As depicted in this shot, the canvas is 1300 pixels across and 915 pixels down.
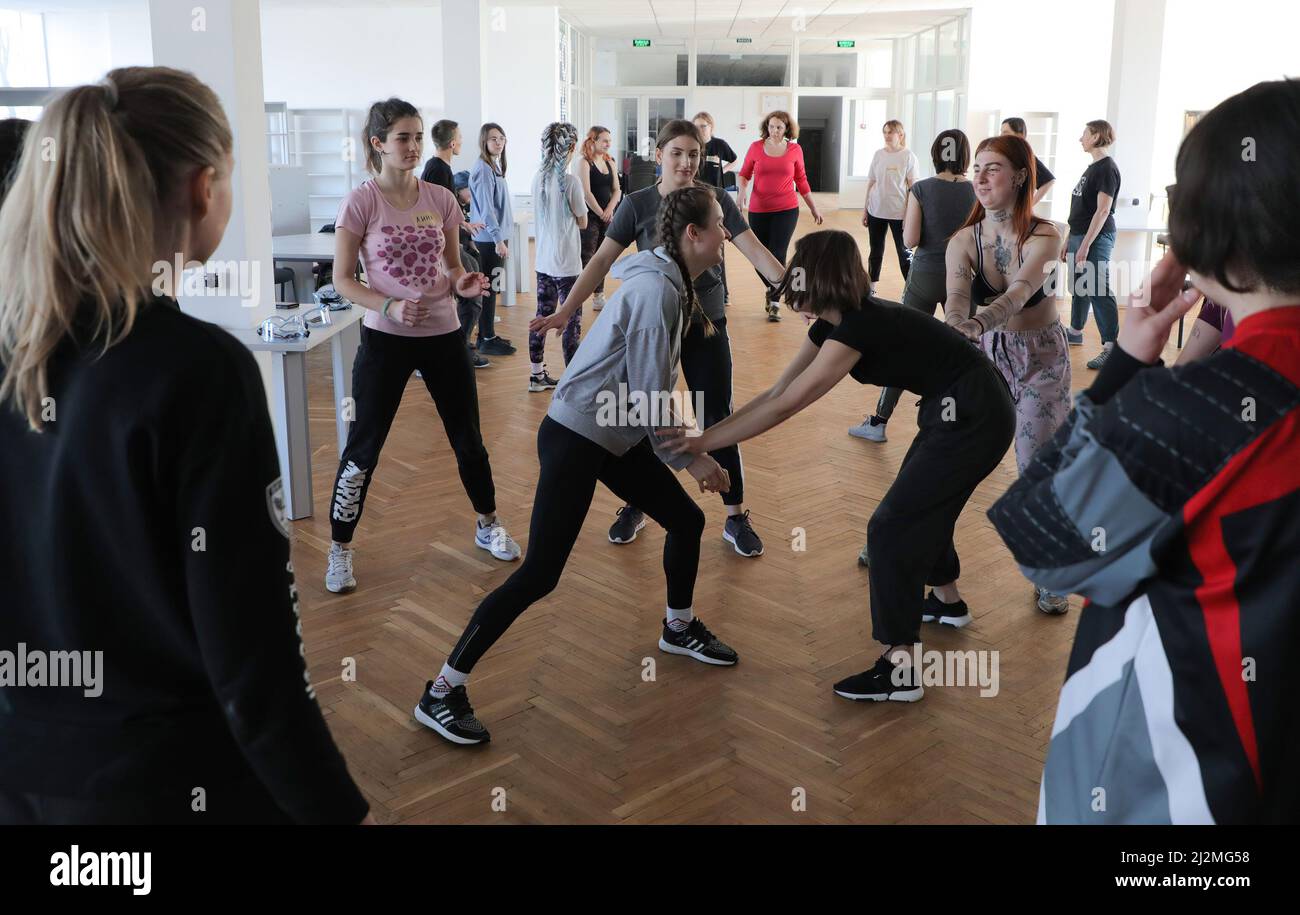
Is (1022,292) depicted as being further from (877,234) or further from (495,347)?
(877,234)

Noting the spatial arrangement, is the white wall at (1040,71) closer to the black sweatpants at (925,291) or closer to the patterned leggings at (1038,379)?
the black sweatpants at (925,291)

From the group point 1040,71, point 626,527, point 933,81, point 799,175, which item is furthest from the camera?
point 933,81

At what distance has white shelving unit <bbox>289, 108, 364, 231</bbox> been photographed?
17003 millimetres

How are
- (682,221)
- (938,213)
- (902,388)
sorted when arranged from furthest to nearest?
(938,213)
(902,388)
(682,221)

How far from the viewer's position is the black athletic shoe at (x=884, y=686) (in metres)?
3.07

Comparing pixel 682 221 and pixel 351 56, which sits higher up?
pixel 351 56

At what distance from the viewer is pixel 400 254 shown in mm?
3561

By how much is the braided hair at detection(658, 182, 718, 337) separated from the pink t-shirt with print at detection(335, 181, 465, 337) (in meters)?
1.08

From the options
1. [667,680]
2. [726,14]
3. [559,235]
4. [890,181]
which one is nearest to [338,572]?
[667,680]

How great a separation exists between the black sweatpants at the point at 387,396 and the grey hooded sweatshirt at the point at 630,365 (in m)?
0.95

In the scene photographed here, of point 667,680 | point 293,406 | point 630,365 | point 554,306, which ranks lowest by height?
point 667,680

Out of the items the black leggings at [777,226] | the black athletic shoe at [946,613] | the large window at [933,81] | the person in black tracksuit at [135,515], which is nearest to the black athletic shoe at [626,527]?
the black athletic shoe at [946,613]

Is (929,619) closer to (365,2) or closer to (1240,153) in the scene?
(1240,153)

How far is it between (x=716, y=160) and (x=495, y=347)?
3394mm
